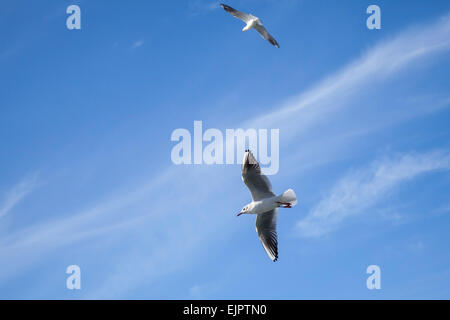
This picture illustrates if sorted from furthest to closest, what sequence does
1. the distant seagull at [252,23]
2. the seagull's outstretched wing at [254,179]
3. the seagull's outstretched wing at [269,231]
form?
the distant seagull at [252,23] → the seagull's outstretched wing at [269,231] → the seagull's outstretched wing at [254,179]

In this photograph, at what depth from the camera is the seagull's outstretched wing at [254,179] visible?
13938 millimetres

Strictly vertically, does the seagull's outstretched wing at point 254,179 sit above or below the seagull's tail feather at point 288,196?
above

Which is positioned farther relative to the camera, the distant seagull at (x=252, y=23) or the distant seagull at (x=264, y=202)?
the distant seagull at (x=252, y=23)

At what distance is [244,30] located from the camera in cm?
1725

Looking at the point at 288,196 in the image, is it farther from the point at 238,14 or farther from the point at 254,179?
the point at 238,14

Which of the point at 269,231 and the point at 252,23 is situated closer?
the point at 269,231

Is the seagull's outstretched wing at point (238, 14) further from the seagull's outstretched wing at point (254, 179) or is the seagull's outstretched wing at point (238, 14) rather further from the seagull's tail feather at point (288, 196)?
the seagull's tail feather at point (288, 196)

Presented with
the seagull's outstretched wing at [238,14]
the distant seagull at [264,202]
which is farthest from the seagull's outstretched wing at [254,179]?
the seagull's outstretched wing at [238,14]

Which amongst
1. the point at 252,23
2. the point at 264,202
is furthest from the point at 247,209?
the point at 252,23

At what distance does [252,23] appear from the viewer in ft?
57.2

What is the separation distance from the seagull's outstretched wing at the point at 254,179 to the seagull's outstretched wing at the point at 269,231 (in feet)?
2.30

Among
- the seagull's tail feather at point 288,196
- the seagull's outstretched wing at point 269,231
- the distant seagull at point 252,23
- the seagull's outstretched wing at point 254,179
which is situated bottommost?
the seagull's outstretched wing at point 269,231

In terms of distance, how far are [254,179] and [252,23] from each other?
18.4ft
